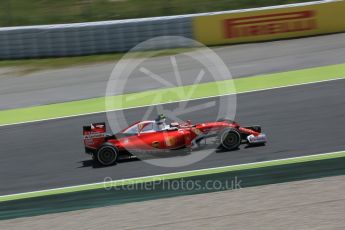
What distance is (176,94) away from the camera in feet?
53.0

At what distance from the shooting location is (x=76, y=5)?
73.6ft

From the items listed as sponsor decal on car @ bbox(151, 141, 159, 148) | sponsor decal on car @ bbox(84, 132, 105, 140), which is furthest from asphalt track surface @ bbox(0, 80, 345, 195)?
sponsor decal on car @ bbox(84, 132, 105, 140)

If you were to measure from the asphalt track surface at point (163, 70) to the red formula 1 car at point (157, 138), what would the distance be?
522 cm

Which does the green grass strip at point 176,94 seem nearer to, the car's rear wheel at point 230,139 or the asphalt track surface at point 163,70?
the asphalt track surface at point 163,70

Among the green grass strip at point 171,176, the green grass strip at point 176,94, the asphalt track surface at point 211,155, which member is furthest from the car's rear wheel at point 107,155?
the green grass strip at point 176,94

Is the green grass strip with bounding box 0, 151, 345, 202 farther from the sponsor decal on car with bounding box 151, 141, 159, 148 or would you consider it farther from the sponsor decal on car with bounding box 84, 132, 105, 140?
the sponsor decal on car with bounding box 84, 132, 105, 140

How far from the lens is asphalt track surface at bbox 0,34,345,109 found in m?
17.2

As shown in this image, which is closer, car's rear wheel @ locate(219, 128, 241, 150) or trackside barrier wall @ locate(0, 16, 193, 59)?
car's rear wheel @ locate(219, 128, 241, 150)

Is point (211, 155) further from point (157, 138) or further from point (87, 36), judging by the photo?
point (87, 36)

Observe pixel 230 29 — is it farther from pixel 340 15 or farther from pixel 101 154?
pixel 101 154

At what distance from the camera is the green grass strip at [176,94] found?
50.6 feet

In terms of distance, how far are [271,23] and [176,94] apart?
5.15 meters

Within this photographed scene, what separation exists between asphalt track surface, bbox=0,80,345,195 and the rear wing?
41cm

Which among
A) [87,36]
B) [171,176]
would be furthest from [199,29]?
[171,176]
